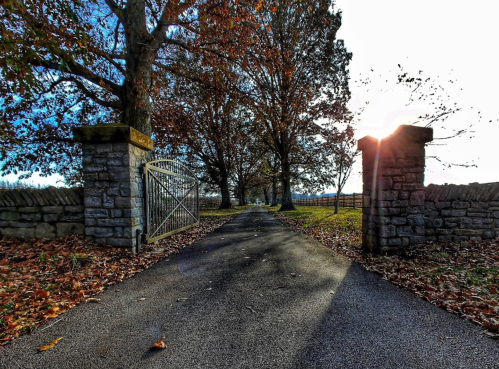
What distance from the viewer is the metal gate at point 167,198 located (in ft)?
18.9

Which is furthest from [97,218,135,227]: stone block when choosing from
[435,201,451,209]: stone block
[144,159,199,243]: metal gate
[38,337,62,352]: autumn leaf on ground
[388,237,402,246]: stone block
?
[435,201,451,209]: stone block

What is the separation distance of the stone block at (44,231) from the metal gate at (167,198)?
184 cm

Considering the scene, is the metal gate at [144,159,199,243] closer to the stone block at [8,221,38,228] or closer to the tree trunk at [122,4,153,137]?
the tree trunk at [122,4,153,137]

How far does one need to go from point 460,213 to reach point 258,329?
5.60 metres

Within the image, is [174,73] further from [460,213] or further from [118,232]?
[460,213]

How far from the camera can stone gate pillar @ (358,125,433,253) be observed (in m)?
4.86

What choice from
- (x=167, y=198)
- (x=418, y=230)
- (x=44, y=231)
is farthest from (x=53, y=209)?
(x=418, y=230)

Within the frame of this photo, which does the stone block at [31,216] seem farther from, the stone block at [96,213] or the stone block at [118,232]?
the stone block at [118,232]

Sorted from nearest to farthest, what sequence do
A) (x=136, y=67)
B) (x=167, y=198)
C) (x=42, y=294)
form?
(x=42, y=294) → (x=167, y=198) → (x=136, y=67)

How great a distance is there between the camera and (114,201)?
4.86 m

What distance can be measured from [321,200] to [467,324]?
2687 cm

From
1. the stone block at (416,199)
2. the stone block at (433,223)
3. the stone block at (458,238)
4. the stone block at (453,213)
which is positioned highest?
the stone block at (416,199)

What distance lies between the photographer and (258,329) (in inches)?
87.5

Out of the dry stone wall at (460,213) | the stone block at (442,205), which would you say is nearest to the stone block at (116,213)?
the dry stone wall at (460,213)
